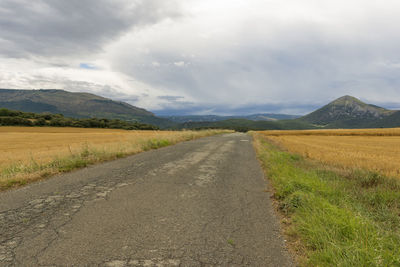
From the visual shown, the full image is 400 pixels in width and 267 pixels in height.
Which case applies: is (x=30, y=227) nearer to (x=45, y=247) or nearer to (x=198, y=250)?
(x=45, y=247)

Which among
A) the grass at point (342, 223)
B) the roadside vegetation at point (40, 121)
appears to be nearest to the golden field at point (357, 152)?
the grass at point (342, 223)

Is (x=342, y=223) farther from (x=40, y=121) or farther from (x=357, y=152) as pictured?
(x=40, y=121)

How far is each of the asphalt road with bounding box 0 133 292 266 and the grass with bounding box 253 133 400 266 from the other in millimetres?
407

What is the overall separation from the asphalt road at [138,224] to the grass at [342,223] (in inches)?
16.0

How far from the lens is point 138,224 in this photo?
415 centimetres

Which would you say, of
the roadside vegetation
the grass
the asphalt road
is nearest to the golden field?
the grass

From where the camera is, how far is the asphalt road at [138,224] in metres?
3.13

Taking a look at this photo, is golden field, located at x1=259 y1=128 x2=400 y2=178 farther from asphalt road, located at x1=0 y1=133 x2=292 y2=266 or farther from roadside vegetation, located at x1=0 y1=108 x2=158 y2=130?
roadside vegetation, located at x1=0 y1=108 x2=158 y2=130

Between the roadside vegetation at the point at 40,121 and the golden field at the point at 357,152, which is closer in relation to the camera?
the golden field at the point at 357,152

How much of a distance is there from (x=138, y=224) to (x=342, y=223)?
390 cm

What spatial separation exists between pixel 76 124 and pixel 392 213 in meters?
85.4

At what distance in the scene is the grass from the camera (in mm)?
2975

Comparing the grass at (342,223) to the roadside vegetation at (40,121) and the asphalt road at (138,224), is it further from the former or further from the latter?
the roadside vegetation at (40,121)

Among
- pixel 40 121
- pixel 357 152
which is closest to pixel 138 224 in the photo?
pixel 357 152
